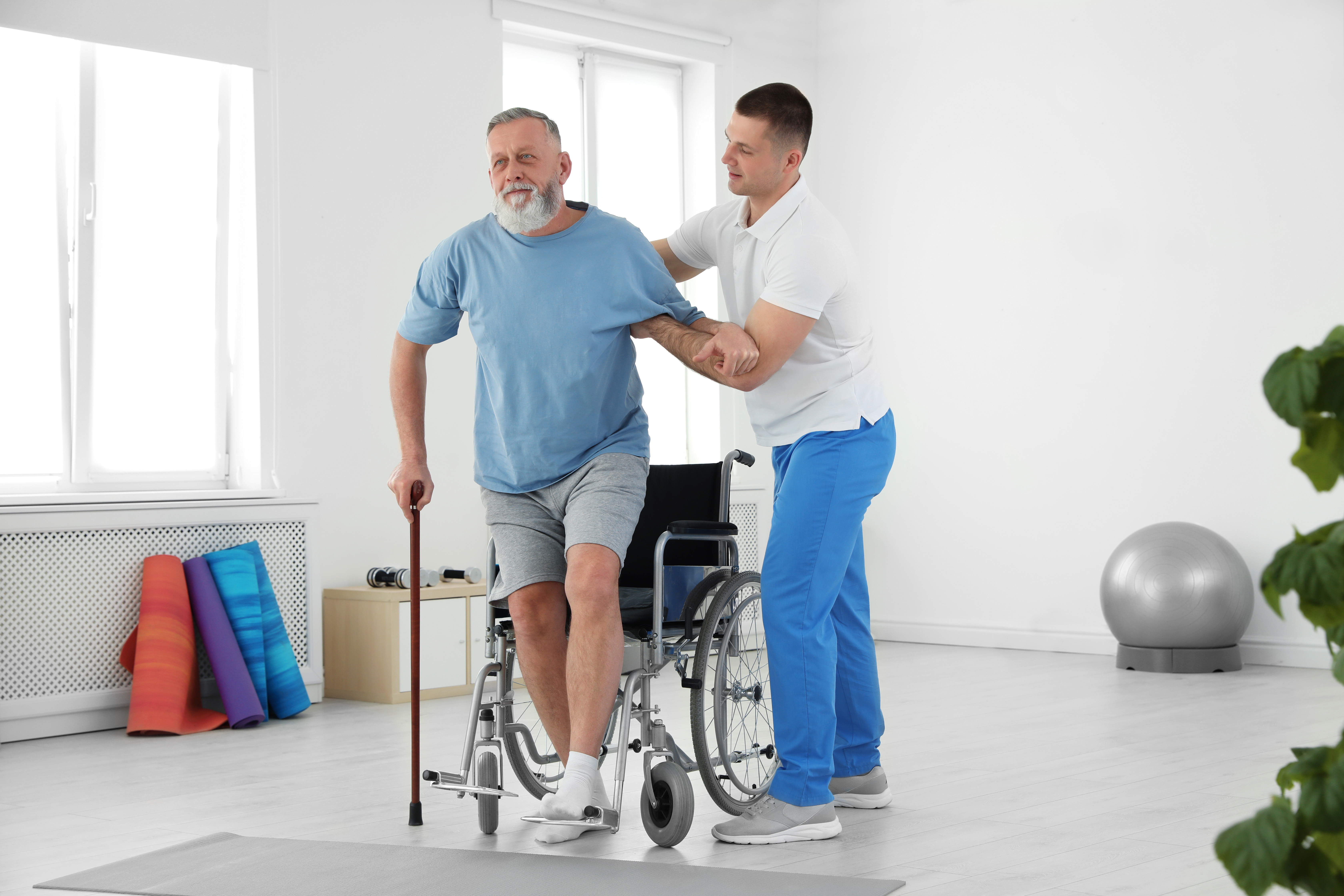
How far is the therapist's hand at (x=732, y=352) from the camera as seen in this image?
8.42 ft

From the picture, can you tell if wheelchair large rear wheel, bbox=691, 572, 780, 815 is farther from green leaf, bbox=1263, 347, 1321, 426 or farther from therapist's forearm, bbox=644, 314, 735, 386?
green leaf, bbox=1263, 347, 1321, 426

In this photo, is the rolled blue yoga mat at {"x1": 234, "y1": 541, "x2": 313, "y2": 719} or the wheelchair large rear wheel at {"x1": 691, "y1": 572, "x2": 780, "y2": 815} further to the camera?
the rolled blue yoga mat at {"x1": 234, "y1": 541, "x2": 313, "y2": 719}

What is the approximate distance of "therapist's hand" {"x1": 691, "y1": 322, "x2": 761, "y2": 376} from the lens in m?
2.57

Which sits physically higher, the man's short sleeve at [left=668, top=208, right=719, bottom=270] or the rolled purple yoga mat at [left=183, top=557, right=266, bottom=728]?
the man's short sleeve at [left=668, top=208, right=719, bottom=270]

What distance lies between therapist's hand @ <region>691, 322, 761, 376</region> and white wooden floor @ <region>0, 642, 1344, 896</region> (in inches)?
36.4

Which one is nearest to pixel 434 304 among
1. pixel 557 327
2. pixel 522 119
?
pixel 557 327

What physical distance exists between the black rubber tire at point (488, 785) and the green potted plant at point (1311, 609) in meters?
1.97

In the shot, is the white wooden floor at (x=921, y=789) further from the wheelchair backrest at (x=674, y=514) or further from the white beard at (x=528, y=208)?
the white beard at (x=528, y=208)

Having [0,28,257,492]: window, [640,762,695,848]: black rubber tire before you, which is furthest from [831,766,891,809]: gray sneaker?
[0,28,257,492]: window

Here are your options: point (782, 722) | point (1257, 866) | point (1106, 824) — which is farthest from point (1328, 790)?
point (1106, 824)

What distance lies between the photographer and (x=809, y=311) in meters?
2.64

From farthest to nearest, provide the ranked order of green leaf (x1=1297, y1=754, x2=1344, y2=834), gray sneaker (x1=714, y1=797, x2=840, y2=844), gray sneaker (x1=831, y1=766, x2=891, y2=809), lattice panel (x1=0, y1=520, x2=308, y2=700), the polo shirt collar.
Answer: lattice panel (x1=0, y1=520, x2=308, y2=700)
gray sneaker (x1=831, y1=766, x2=891, y2=809)
the polo shirt collar
gray sneaker (x1=714, y1=797, x2=840, y2=844)
green leaf (x1=1297, y1=754, x2=1344, y2=834)

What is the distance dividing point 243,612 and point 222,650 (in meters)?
Answer: 0.15

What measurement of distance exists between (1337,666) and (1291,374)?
19 cm
